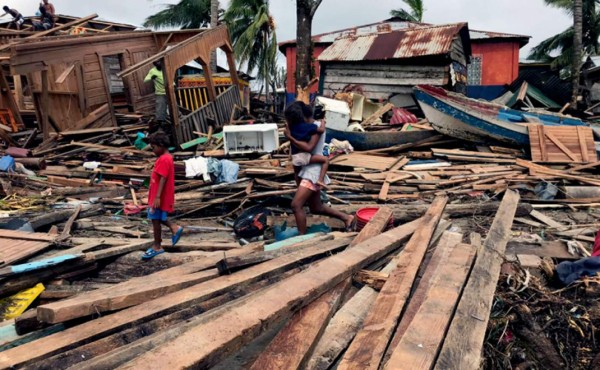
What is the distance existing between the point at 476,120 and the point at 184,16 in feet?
75.1

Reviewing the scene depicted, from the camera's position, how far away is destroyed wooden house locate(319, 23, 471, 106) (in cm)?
1454

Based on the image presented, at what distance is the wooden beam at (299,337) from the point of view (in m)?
2.17

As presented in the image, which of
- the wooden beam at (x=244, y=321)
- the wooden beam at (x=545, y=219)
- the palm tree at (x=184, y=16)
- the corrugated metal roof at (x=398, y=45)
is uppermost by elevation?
the palm tree at (x=184, y=16)

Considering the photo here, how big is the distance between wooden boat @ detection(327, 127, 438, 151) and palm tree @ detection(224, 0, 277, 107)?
15042 millimetres

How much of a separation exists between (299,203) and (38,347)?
3571 mm

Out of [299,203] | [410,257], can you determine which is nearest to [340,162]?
[299,203]

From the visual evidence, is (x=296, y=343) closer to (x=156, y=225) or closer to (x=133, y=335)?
(x=133, y=335)

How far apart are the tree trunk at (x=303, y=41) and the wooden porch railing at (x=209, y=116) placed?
2229mm

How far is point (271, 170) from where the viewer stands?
815cm

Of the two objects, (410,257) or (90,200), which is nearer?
(410,257)

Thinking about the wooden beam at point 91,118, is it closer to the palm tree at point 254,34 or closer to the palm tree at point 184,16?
the palm tree at point 254,34

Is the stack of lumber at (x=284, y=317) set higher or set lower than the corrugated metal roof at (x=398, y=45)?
lower

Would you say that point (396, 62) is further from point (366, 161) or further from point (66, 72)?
point (66, 72)

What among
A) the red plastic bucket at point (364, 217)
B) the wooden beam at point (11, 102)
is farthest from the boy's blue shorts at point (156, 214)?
the wooden beam at point (11, 102)
